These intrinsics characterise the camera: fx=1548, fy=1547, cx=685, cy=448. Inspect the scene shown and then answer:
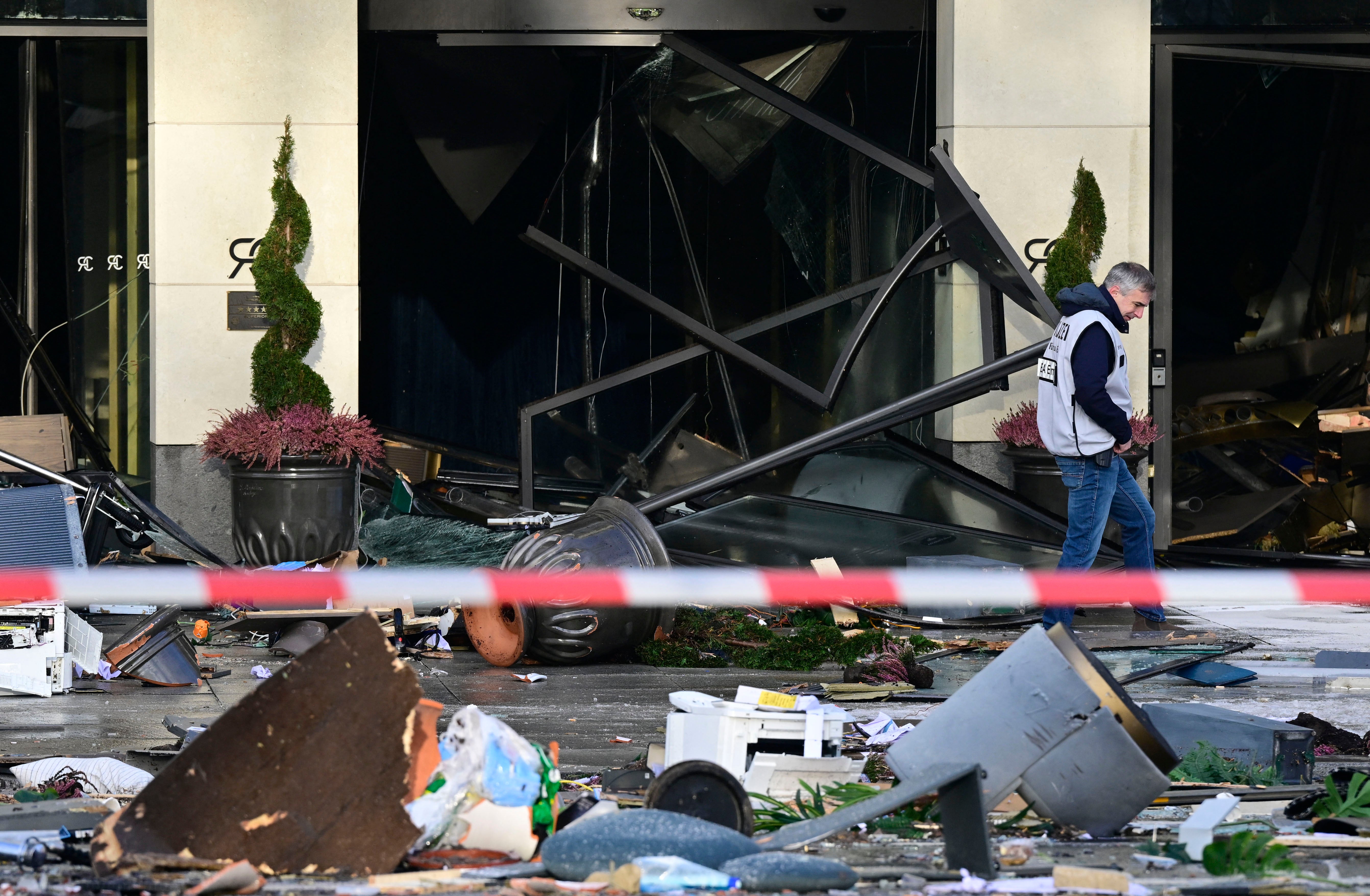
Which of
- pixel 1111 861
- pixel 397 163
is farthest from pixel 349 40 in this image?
pixel 1111 861

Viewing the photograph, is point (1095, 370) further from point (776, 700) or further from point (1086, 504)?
point (776, 700)

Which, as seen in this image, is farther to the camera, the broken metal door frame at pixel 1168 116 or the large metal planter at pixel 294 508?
Result: the broken metal door frame at pixel 1168 116

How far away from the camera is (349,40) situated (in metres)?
9.58

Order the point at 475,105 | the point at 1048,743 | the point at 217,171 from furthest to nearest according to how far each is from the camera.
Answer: the point at 475,105
the point at 217,171
the point at 1048,743

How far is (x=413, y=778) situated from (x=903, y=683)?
118 inches

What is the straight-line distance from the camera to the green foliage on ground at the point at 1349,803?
427 centimetres

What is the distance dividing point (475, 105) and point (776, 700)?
24.5ft

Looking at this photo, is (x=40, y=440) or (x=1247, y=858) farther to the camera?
(x=40, y=440)

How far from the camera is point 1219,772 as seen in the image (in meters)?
4.80

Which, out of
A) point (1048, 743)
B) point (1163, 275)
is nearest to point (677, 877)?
point (1048, 743)

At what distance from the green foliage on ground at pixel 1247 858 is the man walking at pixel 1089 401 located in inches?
133

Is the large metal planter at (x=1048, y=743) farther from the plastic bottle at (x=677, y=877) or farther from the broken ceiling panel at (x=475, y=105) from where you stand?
the broken ceiling panel at (x=475, y=105)

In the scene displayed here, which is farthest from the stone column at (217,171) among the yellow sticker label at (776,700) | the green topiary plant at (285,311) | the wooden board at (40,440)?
the yellow sticker label at (776,700)

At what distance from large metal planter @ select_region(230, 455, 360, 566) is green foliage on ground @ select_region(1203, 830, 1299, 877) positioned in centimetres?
617
